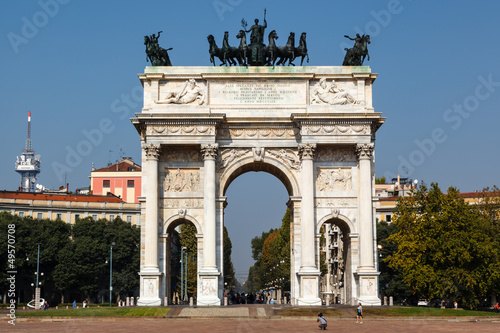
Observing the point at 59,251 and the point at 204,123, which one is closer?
the point at 204,123

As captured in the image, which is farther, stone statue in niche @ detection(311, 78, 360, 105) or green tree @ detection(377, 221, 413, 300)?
green tree @ detection(377, 221, 413, 300)

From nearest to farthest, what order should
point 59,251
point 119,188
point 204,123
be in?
point 204,123 < point 59,251 < point 119,188

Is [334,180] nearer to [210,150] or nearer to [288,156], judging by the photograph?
[288,156]

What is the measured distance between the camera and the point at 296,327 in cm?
3625

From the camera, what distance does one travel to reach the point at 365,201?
48.7m

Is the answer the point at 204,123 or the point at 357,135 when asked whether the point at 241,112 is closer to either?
the point at 204,123

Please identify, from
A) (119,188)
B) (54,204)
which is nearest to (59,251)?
(54,204)

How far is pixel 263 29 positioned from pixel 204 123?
320 inches

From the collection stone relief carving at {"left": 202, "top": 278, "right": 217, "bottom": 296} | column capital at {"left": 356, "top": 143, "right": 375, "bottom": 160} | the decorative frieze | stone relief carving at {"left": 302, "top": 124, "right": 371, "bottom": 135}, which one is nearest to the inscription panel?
stone relief carving at {"left": 302, "top": 124, "right": 371, "bottom": 135}

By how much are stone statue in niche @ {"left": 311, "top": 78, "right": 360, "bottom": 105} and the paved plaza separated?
15.0 meters

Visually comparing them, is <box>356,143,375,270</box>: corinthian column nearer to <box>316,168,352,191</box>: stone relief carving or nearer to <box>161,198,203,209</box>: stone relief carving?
<box>316,168,352,191</box>: stone relief carving

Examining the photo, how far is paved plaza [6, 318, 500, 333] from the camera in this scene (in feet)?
112

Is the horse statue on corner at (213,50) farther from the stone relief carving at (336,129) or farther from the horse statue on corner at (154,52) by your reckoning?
the stone relief carving at (336,129)

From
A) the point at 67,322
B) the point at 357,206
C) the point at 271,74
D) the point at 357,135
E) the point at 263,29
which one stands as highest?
the point at 263,29
